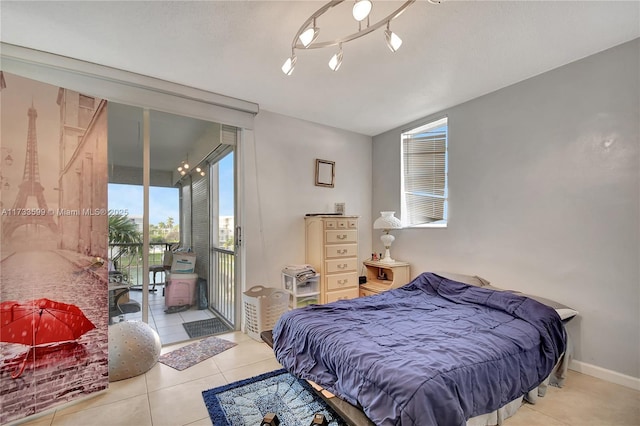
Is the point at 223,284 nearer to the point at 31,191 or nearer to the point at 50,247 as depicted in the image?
the point at 50,247

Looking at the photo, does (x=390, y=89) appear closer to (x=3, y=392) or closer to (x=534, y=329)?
(x=534, y=329)

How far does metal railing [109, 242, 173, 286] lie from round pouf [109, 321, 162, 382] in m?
0.45

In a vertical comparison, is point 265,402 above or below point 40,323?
below

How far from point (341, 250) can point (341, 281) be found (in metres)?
0.37

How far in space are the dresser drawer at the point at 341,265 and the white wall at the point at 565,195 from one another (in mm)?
1096

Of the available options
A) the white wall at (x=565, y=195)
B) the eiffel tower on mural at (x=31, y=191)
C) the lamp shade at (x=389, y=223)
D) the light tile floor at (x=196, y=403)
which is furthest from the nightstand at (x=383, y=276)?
the eiffel tower on mural at (x=31, y=191)

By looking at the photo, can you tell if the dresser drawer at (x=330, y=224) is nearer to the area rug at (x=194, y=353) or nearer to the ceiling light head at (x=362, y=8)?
the area rug at (x=194, y=353)

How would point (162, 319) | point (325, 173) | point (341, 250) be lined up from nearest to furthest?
point (162, 319), point (341, 250), point (325, 173)

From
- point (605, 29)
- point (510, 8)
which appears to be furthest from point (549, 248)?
point (510, 8)

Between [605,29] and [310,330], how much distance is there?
9.37 feet

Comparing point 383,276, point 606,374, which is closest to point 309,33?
point 383,276

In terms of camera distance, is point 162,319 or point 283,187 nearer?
point 162,319

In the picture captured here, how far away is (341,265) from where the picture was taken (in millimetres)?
3494

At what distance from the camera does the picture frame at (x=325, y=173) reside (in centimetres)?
383
